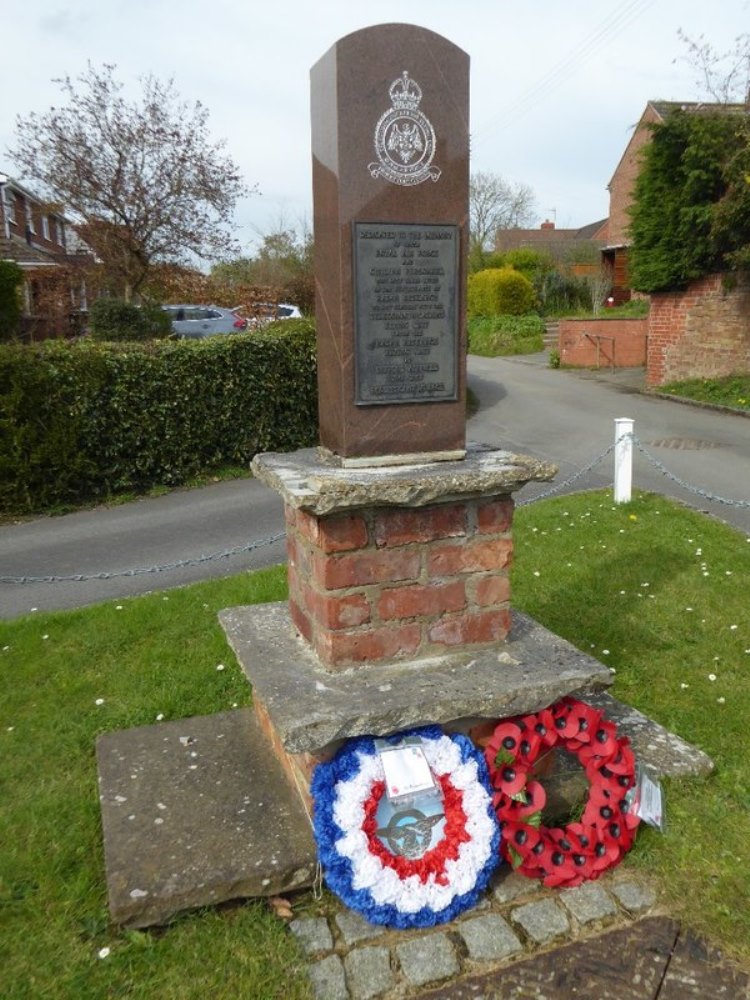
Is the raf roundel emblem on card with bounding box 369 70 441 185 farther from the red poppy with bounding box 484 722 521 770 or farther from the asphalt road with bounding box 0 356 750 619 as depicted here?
the asphalt road with bounding box 0 356 750 619

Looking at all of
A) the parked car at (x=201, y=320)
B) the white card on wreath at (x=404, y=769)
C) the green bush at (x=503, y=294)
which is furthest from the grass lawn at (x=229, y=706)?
the green bush at (x=503, y=294)

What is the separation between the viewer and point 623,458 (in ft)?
24.1

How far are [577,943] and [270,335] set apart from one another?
8.97 m

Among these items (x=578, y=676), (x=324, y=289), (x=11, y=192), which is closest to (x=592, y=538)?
(x=578, y=676)

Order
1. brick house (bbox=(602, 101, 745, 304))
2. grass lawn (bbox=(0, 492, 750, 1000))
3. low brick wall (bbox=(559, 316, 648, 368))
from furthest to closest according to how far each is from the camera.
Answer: brick house (bbox=(602, 101, 745, 304))
low brick wall (bbox=(559, 316, 648, 368))
grass lawn (bbox=(0, 492, 750, 1000))

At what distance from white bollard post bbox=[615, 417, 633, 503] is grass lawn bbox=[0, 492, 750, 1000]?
0.35 metres

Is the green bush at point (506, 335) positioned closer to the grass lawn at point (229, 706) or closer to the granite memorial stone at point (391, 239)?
the grass lawn at point (229, 706)

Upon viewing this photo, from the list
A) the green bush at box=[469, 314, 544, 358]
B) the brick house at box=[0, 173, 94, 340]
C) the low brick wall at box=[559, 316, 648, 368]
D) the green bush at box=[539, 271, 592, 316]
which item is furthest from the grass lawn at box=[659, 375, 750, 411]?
the green bush at box=[539, 271, 592, 316]

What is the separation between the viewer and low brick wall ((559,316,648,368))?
19.7 metres

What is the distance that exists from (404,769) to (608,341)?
744 inches

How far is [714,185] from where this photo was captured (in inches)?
546

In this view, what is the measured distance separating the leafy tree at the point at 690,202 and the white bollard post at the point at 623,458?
7.93 meters

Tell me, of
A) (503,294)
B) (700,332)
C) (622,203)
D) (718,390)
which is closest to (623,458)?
(718,390)

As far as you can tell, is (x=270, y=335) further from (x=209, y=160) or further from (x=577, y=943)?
(x=577, y=943)
